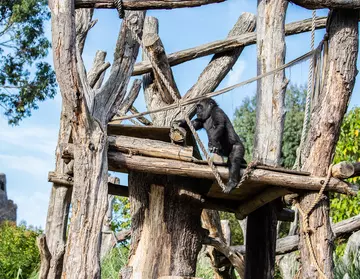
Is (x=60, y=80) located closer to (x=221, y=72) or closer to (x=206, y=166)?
(x=206, y=166)

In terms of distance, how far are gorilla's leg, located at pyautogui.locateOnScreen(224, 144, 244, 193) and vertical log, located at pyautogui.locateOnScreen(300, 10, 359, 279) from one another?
654 millimetres

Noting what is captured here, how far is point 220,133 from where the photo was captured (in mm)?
6449

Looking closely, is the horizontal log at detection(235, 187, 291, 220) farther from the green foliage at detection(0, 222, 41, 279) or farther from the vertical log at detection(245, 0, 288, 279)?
the green foliage at detection(0, 222, 41, 279)

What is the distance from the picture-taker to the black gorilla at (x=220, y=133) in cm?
624

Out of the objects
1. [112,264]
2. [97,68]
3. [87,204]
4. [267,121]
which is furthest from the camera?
[112,264]

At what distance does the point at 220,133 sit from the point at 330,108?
43.0 inches

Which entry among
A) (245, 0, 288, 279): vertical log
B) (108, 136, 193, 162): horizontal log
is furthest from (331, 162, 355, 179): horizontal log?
(108, 136, 193, 162): horizontal log

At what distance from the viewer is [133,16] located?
22.0 ft

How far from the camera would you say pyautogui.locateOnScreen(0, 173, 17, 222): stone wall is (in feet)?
68.7

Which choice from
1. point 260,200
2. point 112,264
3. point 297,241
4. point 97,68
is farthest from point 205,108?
point 112,264

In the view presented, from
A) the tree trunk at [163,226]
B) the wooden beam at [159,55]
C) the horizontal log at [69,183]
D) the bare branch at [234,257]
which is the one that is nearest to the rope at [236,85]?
the tree trunk at [163,226]

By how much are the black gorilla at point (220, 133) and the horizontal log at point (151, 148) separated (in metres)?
0.34

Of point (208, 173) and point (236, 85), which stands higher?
point (236, 85)

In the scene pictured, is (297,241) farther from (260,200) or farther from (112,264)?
(112,264)
